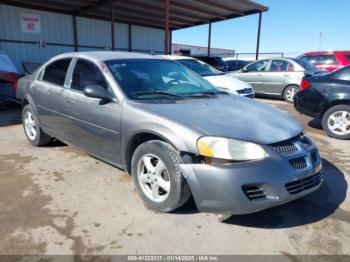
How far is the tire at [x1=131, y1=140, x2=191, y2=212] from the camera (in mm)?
2631

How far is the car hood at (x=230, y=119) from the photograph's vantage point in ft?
8.39

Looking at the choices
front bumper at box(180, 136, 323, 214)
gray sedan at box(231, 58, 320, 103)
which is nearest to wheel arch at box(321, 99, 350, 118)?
front bumper at box(180, 136, 323, 214)

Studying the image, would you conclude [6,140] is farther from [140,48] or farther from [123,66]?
[140,48]

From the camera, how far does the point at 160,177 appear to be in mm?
2859

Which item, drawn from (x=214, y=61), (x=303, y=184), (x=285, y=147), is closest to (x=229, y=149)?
(x=285, y=147)

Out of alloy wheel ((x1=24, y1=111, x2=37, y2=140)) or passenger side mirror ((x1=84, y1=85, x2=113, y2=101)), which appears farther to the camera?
alloy wheel ((x1=24, y1=111, x2=37, y2=140))

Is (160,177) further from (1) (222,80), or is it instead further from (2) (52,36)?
(2) (52,36)

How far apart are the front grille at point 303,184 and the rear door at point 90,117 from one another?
69.8 inches

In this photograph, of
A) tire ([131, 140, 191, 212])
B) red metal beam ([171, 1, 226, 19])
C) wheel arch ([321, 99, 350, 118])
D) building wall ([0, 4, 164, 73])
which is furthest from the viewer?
red metal beam ([171, 1, 226, 19])

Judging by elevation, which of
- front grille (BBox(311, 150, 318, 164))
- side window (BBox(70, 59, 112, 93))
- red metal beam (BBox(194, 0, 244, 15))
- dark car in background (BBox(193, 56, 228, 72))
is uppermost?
red metal beam (BBox(194, 0, 244, 15))

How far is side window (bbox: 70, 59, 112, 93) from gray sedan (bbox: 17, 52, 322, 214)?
0.01m

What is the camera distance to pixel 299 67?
986 cm

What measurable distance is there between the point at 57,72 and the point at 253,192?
3291 millimetres

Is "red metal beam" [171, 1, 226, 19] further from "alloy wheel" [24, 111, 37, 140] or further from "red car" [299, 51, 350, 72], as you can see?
"alloy wheel" [24, 111, 37, 140]
